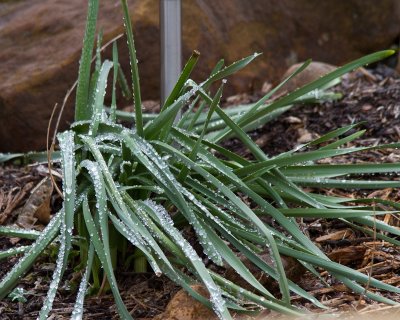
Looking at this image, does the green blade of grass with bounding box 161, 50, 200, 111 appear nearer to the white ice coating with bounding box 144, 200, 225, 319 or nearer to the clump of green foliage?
the clump of green foliage

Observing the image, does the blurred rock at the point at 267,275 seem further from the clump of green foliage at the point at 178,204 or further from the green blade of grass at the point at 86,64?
the green blade of grass at the point at 86,64

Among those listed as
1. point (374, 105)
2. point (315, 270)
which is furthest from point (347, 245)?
point (374, 105)

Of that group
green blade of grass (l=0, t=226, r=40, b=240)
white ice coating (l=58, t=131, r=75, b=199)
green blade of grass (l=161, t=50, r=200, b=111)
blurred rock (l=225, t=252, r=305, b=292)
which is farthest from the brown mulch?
green blade of grass (l=161, t=50, r=200, b=111)

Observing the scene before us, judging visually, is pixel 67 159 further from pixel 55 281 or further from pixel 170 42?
pixel 170 42

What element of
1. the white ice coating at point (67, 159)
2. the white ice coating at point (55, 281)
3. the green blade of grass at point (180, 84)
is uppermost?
the green blade of grass at point (180, 84)

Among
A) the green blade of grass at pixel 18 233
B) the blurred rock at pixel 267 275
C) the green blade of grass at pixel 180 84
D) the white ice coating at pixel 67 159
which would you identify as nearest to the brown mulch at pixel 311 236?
the blurred rock at pixel 267 275

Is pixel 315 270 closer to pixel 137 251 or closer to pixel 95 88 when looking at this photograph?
pixel 137 251
